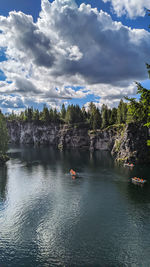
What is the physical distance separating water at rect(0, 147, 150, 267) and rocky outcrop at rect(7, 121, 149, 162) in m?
31.7

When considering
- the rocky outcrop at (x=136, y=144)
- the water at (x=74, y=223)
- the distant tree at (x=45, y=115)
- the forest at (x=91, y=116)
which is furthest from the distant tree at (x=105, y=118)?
the water at (x=74, y=223)

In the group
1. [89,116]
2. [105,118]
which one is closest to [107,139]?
[105,118]

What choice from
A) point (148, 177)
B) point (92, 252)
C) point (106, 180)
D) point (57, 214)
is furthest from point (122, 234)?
point (148, 177)

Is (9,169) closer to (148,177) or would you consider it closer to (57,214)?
(57,214)

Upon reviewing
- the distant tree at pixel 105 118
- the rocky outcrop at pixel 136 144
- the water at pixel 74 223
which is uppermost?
the distant tree at pixel 105 118

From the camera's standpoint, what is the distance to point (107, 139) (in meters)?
143

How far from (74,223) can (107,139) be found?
4366 inches

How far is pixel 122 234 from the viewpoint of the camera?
3164 centimetres

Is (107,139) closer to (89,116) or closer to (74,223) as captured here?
(89,116)

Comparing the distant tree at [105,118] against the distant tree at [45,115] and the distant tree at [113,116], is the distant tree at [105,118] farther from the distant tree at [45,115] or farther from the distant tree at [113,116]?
the distant tree at [45,115]

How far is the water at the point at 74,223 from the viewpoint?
2645 centimetres

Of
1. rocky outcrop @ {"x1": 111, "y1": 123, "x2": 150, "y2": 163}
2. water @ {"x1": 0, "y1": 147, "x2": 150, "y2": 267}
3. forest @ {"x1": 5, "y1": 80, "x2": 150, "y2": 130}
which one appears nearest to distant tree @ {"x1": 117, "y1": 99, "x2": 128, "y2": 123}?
forest @ {"x1": 5, "y1": 80, "x2": 150, "y2": 130}

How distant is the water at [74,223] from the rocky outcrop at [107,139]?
31.7 meters

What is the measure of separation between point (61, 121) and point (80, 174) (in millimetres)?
121171
